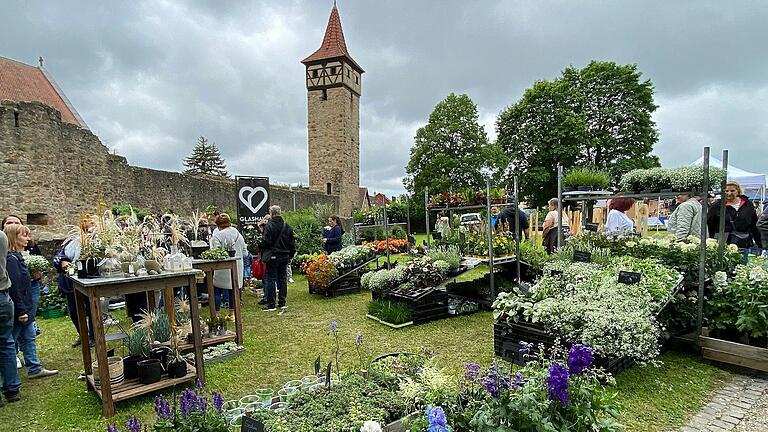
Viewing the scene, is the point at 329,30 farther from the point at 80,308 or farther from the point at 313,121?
the point at 80,308

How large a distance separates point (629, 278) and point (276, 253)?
4649mm

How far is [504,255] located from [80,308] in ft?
16.3

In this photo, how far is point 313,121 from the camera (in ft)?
83.3

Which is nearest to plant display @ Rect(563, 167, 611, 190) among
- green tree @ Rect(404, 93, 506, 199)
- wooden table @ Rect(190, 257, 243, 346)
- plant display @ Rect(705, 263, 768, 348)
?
plant display @ Rect(705, 263, 768, 348)

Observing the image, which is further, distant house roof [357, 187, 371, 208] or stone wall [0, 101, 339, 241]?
distant house roof [357, 187, 371, 208]

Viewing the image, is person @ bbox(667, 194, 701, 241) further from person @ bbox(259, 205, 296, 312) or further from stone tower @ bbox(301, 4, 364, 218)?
stone tower @ bbox(301, 4, 364, 218)

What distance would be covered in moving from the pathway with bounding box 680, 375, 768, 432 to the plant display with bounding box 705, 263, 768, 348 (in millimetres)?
418

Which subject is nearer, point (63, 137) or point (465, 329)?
point (465, 329)

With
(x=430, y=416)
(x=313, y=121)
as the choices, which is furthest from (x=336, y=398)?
(x=313, y=121)

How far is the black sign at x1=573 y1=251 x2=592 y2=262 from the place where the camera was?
184 inches

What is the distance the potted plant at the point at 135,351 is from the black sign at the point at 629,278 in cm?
437

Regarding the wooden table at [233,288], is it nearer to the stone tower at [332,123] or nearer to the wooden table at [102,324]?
the wooden table at [102,324]

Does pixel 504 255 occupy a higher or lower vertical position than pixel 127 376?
higher

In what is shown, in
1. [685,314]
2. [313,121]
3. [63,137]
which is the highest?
[313,121]
